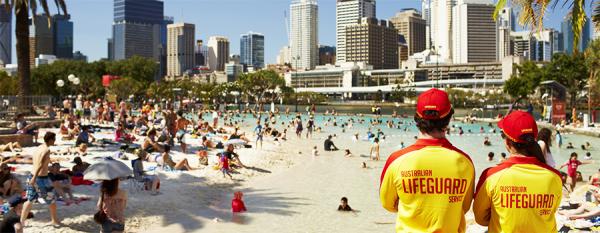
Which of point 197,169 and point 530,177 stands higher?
point 530,177

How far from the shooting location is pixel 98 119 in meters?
36.4

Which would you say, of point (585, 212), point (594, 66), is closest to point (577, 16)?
point (585, 212)

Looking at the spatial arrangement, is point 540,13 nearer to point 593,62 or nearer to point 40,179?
point 40,179

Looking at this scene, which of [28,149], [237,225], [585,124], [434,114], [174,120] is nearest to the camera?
[434,114]

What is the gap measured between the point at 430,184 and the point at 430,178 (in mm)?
37

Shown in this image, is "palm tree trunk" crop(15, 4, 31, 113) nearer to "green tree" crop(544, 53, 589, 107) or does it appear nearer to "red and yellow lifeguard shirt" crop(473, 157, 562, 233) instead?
"red and yellow lifeguard shirt" crop(473, 157, 562, 233)

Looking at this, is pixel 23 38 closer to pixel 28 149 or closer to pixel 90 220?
pixel 28 149

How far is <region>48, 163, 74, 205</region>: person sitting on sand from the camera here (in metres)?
11.5

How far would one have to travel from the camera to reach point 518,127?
3.29 metres

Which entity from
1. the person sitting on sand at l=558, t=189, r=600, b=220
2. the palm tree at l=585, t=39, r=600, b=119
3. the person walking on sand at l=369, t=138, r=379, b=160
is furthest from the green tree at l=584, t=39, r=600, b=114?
the person sitting on sand at l=558, t=189, r=600, b=220

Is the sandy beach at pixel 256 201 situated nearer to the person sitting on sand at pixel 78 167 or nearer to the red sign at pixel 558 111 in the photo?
the person sitting on sand at pixel 78 167

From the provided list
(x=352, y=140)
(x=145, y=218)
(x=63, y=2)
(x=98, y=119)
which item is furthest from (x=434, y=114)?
(x=98, y=119)

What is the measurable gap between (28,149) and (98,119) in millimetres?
18359

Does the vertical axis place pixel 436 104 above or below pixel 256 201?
above
